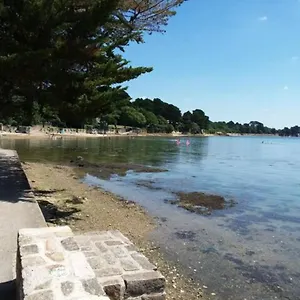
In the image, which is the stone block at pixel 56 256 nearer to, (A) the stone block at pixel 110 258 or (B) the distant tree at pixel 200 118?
(A) the stone block at pixel 110 258

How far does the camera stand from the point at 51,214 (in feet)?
31.7

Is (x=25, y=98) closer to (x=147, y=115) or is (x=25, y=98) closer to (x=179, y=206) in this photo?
(x=179, y=206)

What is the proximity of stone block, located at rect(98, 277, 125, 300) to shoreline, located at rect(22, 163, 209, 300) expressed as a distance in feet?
8.52

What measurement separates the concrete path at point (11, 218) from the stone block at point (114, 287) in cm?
107

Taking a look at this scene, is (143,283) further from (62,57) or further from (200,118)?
(200,118)

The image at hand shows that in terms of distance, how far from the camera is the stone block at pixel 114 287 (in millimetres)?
3258

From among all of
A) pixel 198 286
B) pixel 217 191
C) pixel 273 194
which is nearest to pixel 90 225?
pixel 198 286

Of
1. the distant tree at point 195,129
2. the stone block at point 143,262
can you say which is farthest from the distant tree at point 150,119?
the stone block at point 143,262

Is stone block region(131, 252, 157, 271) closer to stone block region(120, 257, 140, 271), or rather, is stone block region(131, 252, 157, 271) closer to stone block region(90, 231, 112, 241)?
stone block region(120, 257, 140, 271)

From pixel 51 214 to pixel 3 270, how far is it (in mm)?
5381

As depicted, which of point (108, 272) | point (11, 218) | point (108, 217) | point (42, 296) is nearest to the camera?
point (42, 296)

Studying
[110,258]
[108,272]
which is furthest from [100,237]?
[108,272]

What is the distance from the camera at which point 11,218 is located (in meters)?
6.83

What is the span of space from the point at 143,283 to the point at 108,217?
289 inches
